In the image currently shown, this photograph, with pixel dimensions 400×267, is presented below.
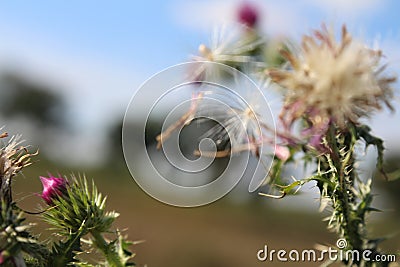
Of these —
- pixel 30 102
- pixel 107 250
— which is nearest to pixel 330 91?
pixel 107 250

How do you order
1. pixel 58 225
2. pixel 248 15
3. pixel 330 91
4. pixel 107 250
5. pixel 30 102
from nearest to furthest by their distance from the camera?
pixel 330 91, pixel 107 250, pixel 58 225, pixel 248 15, pixel 30 102

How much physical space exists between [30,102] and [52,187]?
47.4 m

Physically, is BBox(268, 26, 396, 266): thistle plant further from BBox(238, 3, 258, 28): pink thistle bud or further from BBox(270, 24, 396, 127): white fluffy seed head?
BBox(238, 3, 258, 28): pink thistle bud

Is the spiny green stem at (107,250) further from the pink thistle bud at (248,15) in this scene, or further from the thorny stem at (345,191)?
the pink thistle bud at (248,15)

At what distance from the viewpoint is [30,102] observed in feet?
158

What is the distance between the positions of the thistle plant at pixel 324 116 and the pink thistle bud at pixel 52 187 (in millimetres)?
464

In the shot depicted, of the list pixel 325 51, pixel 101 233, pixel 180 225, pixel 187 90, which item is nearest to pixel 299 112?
pixel 325 51

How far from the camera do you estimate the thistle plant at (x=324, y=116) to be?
1.90 metres

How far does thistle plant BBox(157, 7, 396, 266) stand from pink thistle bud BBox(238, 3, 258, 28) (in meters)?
0.42

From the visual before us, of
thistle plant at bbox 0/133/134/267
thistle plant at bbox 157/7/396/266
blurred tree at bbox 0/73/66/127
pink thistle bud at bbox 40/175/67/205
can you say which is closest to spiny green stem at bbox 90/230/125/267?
thistle plant at bbox 0/133/134/267

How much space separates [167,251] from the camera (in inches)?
1094

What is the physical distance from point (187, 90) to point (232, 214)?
119ft

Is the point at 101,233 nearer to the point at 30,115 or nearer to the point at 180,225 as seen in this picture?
the point at 180,225

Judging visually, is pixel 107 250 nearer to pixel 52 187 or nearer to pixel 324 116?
pixel 52 187
